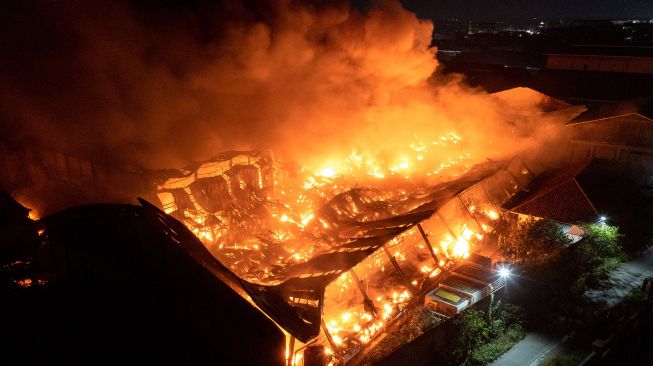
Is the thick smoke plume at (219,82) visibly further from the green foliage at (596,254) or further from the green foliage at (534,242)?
the green foliage at (596,254)

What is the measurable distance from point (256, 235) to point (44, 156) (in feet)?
19.9

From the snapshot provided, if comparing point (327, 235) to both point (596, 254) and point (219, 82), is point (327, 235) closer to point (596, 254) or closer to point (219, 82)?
point (596, 254)

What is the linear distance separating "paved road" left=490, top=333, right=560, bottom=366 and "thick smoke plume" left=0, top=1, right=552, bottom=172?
7.38m

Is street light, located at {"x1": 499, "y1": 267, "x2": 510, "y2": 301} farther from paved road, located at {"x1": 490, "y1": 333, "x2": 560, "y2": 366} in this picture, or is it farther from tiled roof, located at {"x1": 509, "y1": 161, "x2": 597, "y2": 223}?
tiled roof, located at {"x1": 509, "y1": 161, "x2": 597, "y2": 223}

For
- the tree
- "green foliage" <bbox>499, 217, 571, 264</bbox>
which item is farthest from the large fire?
the tree

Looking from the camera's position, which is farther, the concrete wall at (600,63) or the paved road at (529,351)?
the concrete wall at (600,63)

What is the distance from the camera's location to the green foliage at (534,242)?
10.5 metres

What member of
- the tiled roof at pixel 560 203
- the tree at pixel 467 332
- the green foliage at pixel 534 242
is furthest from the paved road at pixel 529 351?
the tiled roof at pixel 560 203

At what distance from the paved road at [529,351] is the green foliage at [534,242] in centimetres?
244

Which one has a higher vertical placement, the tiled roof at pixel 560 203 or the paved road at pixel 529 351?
the tiled roof at pixel 560 203

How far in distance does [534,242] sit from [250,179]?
6.89 meters


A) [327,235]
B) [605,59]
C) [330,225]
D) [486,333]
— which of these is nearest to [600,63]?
[605,59]

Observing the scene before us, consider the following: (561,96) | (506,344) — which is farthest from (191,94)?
(561,96)

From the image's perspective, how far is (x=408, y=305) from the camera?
332 inches
